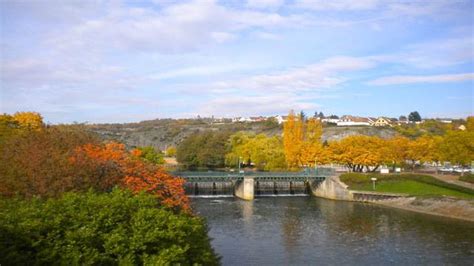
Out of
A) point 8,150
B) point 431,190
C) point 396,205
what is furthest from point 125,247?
point 431,190

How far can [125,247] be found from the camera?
59.9 feet

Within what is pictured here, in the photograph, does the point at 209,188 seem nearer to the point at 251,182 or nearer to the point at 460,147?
the point at 251,182

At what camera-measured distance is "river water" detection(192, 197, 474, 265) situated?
36750 mm

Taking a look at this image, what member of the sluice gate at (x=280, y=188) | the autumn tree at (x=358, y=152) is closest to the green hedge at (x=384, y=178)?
the sluice gate at (x=280, y=188)

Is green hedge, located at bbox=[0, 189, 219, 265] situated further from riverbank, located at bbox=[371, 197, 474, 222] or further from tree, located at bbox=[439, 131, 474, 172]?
tree, located at bbox=[439, 131, 474, 172]

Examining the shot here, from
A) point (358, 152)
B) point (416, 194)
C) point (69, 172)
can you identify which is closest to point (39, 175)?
point (69, 172)

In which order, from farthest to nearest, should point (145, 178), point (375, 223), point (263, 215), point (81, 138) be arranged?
1. point (263, 215)
2. point (375, 223)
3. point (81, 138)
4. point (145, 178)

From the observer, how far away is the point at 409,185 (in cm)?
6988

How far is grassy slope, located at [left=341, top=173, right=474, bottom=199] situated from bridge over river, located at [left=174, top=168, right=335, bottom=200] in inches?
195

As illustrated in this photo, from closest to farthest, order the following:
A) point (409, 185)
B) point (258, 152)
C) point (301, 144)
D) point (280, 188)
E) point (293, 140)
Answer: point (409, 185) < point (280, 188) < point (301, 144) < point (293, 140) < point (258, 152)

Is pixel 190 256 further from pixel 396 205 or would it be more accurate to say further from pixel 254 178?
pixel 254 178

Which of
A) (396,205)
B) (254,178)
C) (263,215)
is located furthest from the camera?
(254,178)

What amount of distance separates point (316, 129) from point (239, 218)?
45.6 m

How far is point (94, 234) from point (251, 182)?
54.6 meters
